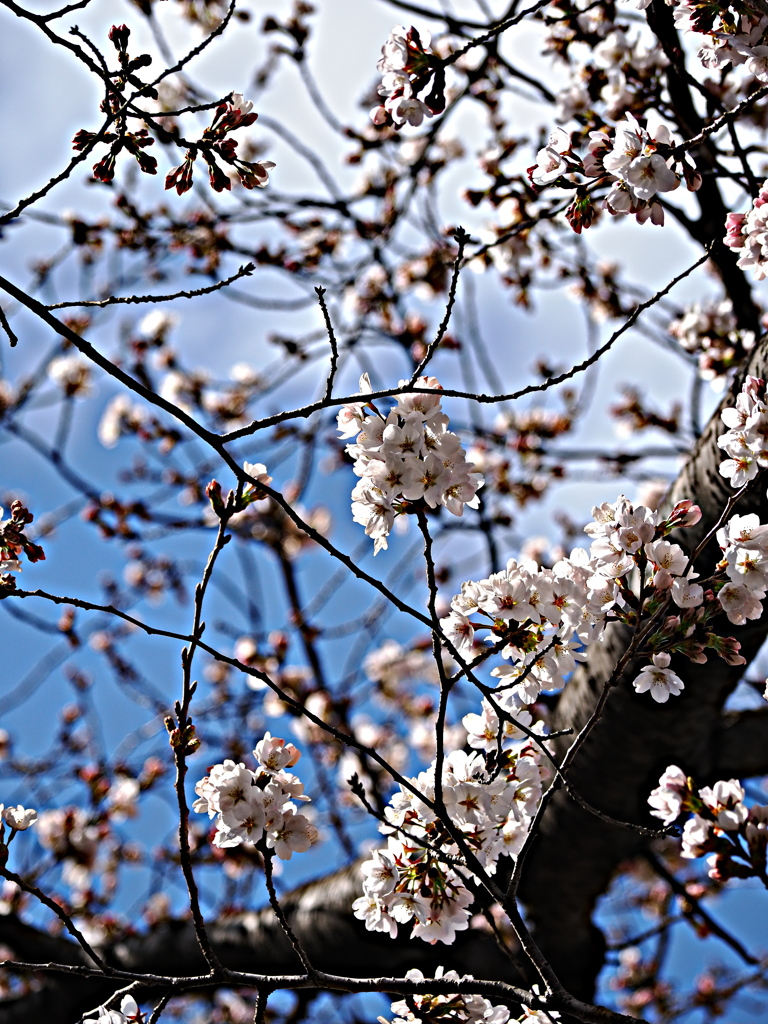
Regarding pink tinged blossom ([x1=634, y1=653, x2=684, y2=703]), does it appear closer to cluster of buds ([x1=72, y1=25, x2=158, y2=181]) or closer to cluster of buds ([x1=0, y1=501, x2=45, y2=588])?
cluster of buds ([x1=0, y1=501, x2=45, y2=588])

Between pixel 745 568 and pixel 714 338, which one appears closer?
pixel 745 568

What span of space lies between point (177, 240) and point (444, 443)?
2.60m

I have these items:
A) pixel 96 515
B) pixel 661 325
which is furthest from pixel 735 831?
pixel 96 515

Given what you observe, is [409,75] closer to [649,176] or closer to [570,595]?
[649,176]

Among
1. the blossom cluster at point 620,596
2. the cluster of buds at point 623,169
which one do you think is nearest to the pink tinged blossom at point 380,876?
the blossom cluster at point 620,596

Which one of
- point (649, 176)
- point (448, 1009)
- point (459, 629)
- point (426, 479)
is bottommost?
point (448, 1009)

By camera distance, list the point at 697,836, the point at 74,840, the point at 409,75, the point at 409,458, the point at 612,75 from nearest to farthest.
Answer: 1. the point at 697,836
2. the point at 409,458
3. the point at 409,75
4. the point at 612,75
5. the point at 74,840

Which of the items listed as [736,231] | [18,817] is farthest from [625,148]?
[18,817]

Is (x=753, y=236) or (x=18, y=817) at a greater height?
(x=753, y=236)

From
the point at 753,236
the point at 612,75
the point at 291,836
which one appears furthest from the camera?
the point at 612,75

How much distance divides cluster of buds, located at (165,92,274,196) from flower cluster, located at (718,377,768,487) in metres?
1.08

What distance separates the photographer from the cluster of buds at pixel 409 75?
64.2 inches

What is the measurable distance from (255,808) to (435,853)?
0.36 metres

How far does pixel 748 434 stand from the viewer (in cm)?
146
